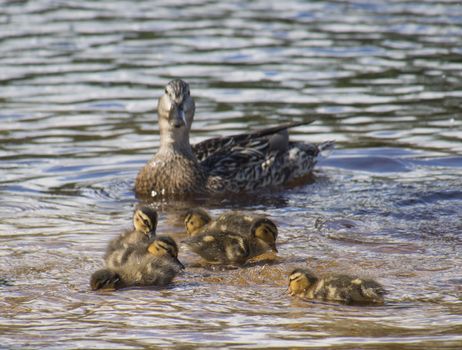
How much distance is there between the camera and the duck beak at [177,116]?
1034cm

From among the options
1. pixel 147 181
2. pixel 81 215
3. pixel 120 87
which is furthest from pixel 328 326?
pixel 120 87

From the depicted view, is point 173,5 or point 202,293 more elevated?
point 173,5

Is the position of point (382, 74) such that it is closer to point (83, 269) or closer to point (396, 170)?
point (396, 170)

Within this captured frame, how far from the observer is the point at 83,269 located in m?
7.43

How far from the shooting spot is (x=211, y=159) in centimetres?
1068

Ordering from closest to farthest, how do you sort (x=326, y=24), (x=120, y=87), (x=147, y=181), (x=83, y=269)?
(x=83, y=269) → (x=147, y=181) → (x=120, y=87) → (x=326, y=24)

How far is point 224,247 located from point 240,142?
3.23m

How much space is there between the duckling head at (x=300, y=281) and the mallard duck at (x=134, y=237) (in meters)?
1.10

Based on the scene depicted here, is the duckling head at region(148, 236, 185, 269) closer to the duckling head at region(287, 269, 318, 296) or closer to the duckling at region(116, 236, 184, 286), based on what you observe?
the duckling at region(116, 236, 184, 286)

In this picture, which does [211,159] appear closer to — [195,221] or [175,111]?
[175,111]

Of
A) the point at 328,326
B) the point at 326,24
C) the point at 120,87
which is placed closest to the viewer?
the point at 328,326

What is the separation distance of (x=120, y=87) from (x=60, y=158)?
2.53 metres

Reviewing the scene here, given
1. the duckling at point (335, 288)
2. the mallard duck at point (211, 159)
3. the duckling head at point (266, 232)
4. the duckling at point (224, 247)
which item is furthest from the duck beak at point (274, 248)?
the mallard duck at point (211, 159)

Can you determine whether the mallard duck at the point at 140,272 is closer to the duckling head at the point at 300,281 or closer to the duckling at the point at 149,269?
the duckling at the point at 149,269
